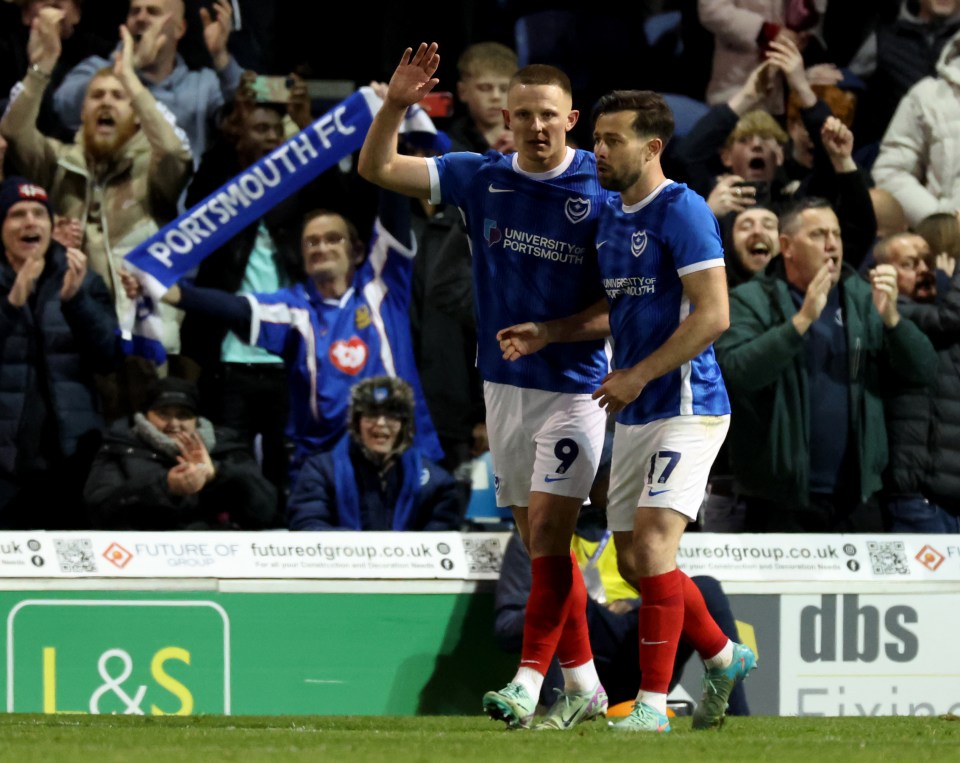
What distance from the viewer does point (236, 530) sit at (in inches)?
303

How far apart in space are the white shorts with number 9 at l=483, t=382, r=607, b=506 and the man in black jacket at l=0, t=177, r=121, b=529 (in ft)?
10.4

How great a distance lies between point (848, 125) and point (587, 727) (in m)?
4.78

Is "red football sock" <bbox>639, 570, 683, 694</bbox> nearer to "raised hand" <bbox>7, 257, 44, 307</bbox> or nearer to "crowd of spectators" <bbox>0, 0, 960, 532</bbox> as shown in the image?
A: "crowd of spectators" <bbox>0, 0, 960, 532</bbox>

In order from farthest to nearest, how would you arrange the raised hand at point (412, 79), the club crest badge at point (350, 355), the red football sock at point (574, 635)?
the club crest badge at point (350, 355) → the red football sock at point (574, 635) → the raised hand at point (412, 79)

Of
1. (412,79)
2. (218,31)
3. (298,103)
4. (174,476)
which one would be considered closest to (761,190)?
(298,103)

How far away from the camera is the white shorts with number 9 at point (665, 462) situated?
512 cm

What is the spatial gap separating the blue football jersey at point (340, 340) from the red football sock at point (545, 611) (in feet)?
9.24

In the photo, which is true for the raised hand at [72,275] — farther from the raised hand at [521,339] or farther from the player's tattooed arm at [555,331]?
the raised hand at [521,339]

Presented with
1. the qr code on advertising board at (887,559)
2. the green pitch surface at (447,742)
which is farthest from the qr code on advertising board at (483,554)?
the qr code on advertising board at (887,559)

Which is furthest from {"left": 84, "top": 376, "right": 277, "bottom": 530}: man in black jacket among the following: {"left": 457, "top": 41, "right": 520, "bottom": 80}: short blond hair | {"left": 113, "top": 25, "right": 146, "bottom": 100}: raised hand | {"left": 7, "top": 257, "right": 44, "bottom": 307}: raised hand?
{"left": 457, "top": 41, "right": 520, "bottom": 80}: short blond hair

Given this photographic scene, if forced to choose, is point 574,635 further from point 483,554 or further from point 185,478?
point 185,478

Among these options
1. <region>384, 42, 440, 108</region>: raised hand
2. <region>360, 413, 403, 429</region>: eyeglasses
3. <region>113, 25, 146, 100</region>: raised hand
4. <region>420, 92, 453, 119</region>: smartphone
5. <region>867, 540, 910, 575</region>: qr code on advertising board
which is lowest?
<region>867, 540, 910, 575</region>: qr code on advertising board

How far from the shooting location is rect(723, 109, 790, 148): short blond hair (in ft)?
28.6

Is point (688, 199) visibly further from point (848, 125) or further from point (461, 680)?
point (848, 125)
